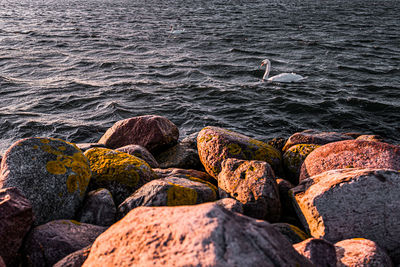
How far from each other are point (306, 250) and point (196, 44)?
1709 centimetres

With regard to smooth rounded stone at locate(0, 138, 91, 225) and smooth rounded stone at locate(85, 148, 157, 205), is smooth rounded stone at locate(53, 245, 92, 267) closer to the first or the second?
smooth rounded stone at locate(0, 138, 91, 225)

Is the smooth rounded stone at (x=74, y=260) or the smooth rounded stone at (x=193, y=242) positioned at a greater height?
the smooth rounded stone at (x=193, y=242)

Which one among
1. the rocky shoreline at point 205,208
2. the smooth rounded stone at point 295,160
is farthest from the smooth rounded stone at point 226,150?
the smooth rounded stone at point 295,160

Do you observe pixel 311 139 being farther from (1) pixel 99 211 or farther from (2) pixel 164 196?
(1) pixel 99 211

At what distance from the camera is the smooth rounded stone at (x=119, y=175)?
14.4 feet

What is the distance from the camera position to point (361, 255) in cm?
293

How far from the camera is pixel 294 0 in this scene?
4462 cm

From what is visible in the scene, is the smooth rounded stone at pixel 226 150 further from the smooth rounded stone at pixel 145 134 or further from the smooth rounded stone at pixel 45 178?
the smooth rounded stone at pixel 45 178

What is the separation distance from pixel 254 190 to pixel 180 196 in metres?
0.95

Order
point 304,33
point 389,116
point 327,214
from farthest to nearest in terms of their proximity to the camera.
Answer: point 304,33 < point 389,116 < point 327,214

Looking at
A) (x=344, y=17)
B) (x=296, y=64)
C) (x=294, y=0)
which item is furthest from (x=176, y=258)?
(x=294, y=0)

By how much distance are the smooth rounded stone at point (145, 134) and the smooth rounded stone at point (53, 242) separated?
10.4 ft

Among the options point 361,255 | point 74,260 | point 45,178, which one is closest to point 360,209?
point 361,255

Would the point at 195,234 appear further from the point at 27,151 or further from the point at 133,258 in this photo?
the point at 27,151
